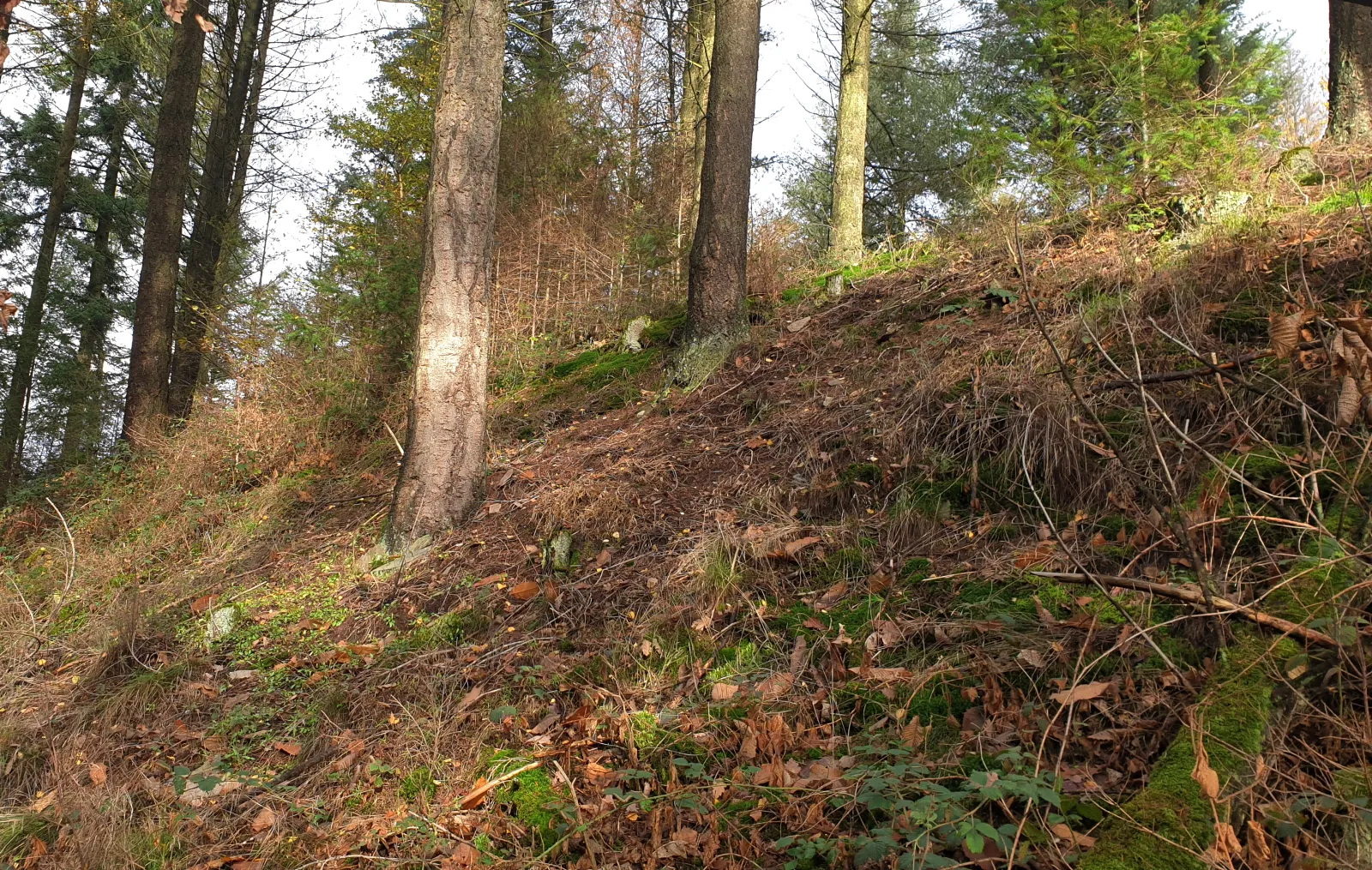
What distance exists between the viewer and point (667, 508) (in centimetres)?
528

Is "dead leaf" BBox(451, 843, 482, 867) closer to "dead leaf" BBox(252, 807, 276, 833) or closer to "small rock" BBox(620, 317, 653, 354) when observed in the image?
"dead leaf" BBox(252, 807, 276, 833)

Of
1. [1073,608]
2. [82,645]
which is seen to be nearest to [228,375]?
[82,645]

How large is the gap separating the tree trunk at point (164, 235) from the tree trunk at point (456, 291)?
288 inches

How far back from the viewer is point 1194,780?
2215mm

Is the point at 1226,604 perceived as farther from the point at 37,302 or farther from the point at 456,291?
the point at 37,302

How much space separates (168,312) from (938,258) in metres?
10.5

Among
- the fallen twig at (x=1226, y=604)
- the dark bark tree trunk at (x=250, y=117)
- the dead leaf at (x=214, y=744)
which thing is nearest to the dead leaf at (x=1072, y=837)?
the fallen twig at (x=1226, y=604)

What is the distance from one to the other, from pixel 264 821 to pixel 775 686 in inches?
88.0

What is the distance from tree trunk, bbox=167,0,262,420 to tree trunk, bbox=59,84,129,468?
483 cm

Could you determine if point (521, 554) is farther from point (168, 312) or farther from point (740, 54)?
point (168, 312)

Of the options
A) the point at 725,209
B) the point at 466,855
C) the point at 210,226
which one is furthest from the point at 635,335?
the point at 210,226

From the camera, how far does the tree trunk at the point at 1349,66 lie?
7.09 meters

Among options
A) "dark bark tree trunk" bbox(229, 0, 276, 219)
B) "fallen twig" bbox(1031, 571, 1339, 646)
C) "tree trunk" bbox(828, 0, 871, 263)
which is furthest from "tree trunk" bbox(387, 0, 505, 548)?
"dark bark tree trunk" bbox(229, 0, 276, 219)

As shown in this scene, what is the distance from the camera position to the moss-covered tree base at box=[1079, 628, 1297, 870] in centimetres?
210
